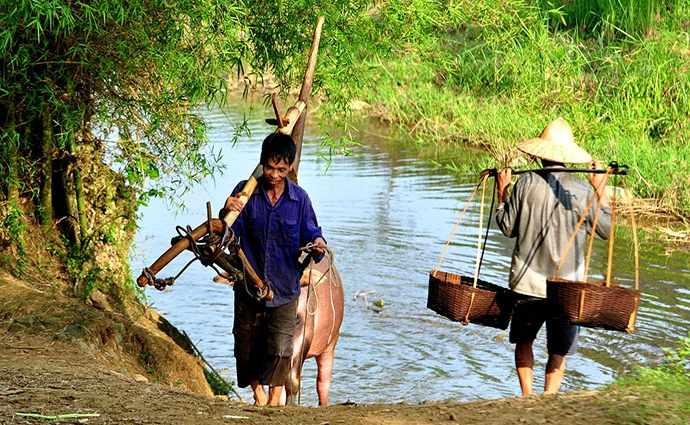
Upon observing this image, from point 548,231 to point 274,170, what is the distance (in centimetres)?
187

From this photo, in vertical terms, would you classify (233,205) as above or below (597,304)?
above

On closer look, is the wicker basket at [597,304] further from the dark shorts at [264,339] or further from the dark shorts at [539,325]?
the dark shorts at [264,339]

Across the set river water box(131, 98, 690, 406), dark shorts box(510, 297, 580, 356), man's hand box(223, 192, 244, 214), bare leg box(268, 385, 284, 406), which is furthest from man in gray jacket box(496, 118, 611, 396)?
man's hand box(223, 192, 244, 214)

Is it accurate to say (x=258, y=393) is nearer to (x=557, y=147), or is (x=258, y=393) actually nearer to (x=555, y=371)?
(x=555, y=371)

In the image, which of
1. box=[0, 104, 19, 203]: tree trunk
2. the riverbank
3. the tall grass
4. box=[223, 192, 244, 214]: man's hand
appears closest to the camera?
the riverbank

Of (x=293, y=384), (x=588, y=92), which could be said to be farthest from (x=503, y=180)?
(x=588, y=92)

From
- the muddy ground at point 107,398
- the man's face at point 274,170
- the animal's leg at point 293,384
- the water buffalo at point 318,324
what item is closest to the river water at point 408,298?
the water buffalo at point 318,324

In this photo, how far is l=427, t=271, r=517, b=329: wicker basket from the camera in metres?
6.16

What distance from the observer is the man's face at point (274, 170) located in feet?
17.6

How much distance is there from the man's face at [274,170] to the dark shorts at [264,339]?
76cm

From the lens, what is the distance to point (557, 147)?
630 cm

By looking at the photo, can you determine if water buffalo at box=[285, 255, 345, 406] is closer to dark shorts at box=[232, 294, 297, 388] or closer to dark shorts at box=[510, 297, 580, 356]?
dark shorts at box=[232, 294, 297, 388]

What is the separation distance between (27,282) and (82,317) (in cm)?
84

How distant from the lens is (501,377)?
7773 millimetres
